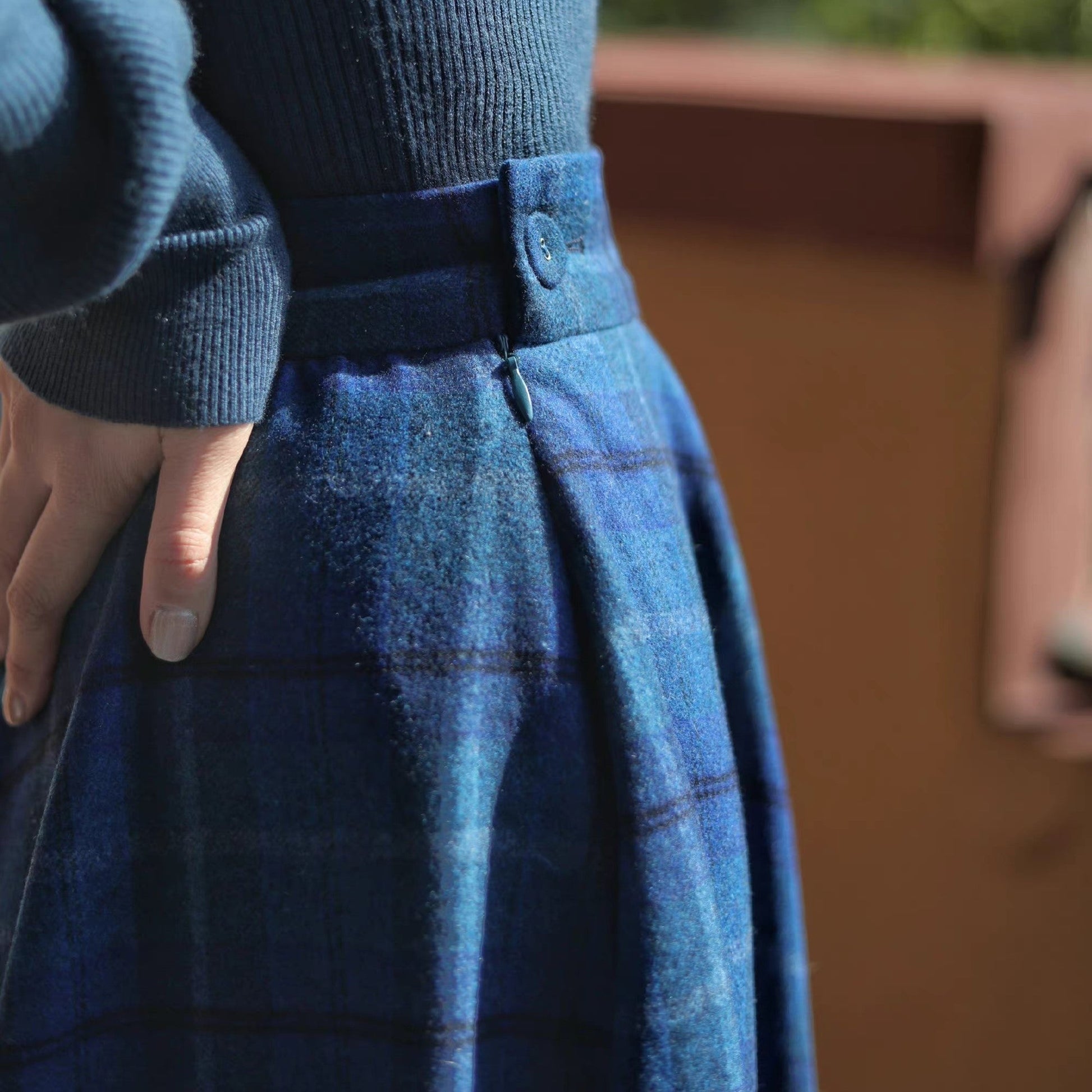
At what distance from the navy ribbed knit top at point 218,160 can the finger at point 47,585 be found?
3.0 inches

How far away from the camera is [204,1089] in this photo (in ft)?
2.69

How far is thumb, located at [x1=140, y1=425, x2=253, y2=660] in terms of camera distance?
78 centimetres

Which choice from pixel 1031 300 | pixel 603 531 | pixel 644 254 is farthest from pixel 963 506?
pixel 603 531

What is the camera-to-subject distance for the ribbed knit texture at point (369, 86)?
0.77 metres

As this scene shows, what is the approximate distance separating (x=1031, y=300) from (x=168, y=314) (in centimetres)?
133

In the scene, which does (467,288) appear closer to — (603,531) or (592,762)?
(603,531)

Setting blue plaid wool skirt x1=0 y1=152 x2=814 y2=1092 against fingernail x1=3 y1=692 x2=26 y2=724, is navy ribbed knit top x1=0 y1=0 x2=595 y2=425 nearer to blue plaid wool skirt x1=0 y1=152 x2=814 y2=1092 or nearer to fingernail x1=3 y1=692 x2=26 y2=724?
blue plaid wool skirt x1=0 y1=152 x2=814 y2=1092

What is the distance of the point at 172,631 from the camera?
782mm

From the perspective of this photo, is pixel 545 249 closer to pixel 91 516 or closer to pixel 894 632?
pixel 91 516

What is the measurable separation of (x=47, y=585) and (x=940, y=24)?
3.14m

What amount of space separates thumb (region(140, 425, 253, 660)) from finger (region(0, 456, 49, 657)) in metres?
0.10

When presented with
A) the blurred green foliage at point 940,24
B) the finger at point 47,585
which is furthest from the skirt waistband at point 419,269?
the blurred green foliage at point 940,24

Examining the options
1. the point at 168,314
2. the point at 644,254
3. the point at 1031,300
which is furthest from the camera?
the point at 644,254

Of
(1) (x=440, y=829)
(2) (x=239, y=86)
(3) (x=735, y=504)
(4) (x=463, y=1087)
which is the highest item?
(2) (x=239, y=86)
